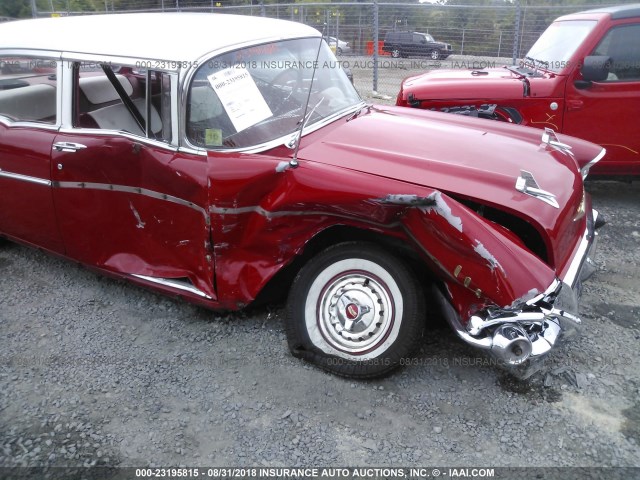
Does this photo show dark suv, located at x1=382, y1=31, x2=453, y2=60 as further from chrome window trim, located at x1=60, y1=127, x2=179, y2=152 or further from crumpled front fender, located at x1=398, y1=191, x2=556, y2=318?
crumpled front fender, located at x1=398, y1=191, x2=556, y2=318

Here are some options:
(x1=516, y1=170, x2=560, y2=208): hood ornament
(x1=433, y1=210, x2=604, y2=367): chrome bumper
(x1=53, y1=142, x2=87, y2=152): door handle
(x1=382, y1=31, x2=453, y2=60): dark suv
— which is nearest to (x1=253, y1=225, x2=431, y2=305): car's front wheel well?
(x1=433, y1=210, x2=604, y2=367): chrome bumper

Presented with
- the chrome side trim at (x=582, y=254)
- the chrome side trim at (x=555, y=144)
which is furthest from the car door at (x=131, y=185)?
the chrome side trim at (x=555, y=144)

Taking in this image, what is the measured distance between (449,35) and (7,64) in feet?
34.1

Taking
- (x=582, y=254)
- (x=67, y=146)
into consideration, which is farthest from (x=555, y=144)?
(x=67, y=146)

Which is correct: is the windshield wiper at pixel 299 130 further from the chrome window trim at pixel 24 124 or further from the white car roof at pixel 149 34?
the chrome window trim at pixel 24 124

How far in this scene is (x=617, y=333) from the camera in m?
3.29

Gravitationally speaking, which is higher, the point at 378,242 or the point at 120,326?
the point at 378,242

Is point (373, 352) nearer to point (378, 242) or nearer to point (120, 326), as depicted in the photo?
point (378, 242)

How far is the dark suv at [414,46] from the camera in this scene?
39.5 ft

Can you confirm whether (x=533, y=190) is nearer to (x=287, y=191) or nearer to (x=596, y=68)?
(x=287, y=191)

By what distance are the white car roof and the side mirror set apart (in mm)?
2845

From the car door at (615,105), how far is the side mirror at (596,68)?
86mm

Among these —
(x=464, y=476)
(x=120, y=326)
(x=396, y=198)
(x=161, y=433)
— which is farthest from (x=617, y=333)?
(x=120, y=326)

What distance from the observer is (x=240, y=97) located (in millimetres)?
3131
